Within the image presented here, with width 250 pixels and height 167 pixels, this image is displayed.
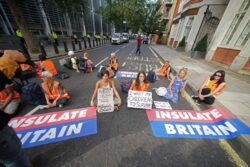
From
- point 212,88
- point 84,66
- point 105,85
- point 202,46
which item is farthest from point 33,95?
point 202,46

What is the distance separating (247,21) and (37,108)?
1220cm

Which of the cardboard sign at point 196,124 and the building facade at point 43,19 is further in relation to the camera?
the building facade at point 43,19

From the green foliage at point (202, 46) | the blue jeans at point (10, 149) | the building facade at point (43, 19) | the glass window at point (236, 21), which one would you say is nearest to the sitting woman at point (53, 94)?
the blue jeans at point (10, 149)

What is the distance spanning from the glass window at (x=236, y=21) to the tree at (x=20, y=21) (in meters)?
15.6

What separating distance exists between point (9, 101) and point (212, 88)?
6048mm

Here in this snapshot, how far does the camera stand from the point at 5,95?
9.96 feet

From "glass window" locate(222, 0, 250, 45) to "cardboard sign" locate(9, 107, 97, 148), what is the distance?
11375 millimetres

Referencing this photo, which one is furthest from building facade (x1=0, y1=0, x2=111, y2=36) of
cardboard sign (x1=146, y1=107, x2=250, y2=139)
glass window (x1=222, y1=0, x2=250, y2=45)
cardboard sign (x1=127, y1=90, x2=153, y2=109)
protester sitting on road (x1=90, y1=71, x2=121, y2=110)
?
glass window (x1=222, y1=0, x2=250, y2=45)

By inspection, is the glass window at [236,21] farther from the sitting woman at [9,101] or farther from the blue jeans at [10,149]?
the sitting woman at [9,101]

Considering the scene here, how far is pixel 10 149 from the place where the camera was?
1172 mm

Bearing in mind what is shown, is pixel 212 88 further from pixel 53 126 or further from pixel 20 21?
pixel 20 21

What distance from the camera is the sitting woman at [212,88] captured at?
134 inches

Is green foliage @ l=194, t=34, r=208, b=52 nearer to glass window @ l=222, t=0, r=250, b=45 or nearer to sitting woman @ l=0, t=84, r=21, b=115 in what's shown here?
glass window @ l=222, t=0, r=250, b=45

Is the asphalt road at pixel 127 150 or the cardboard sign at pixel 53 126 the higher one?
the asphalt road at pixel 127 150
